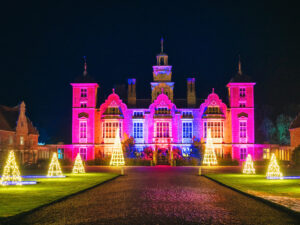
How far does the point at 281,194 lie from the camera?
59.9 feet

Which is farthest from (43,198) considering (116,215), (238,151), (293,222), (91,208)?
(238,151)

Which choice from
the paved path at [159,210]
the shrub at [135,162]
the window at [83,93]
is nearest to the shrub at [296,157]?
the shrub at [135,162]

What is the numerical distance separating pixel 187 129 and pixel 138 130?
7734mm

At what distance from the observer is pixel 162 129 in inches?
2350

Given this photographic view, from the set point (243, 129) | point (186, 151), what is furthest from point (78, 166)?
point (243, 129)

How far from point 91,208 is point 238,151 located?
47020mm

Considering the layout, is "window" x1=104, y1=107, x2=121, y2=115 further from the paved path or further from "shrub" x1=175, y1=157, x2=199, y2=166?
the paved path

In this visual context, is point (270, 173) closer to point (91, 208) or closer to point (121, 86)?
point (91, 208)

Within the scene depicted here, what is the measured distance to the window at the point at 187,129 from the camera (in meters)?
59.9

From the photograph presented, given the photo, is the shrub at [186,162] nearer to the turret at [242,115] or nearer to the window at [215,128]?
the window at [215,128]

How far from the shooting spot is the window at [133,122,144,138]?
60.2 m

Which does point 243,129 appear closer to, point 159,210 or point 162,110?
point 162,110

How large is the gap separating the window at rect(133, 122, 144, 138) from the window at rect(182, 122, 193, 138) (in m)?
6.49

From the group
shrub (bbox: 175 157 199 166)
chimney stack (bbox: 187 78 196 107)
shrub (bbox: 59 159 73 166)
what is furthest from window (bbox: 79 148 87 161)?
chimney stack (bbox: 187 78 196 107)
